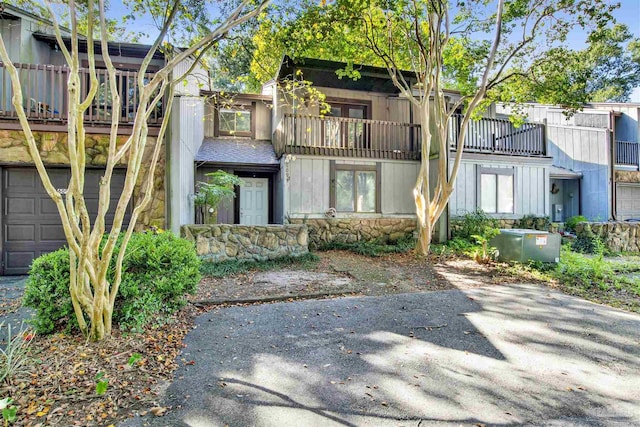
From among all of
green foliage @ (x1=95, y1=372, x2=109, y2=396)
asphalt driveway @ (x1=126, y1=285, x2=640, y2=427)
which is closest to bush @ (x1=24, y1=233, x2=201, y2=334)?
asphalt driveway @ (x1=126, y1=285, x2=640, y2=427)

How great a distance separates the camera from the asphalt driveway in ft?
7.84

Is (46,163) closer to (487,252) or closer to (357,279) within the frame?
(357,279)


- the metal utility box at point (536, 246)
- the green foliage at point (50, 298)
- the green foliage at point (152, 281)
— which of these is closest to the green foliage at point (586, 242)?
the metal utility box at point (536, 246)

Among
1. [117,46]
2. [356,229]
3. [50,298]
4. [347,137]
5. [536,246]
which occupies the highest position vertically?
[117,46]

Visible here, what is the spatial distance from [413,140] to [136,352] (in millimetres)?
10009

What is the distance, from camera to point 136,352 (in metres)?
3.14

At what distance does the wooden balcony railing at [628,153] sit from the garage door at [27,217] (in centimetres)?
1922

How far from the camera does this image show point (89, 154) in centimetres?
648

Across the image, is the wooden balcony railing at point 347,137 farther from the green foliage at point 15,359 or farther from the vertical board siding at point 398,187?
the green foliage at point 15,359

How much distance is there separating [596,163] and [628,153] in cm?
201

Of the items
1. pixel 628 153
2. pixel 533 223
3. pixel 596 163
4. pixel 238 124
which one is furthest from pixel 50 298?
pixel 628 153

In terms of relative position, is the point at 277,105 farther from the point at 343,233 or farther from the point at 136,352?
the point at 136,352

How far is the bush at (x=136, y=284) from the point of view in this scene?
3379 millimetres

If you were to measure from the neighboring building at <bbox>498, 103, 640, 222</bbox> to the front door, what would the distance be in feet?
36.6
